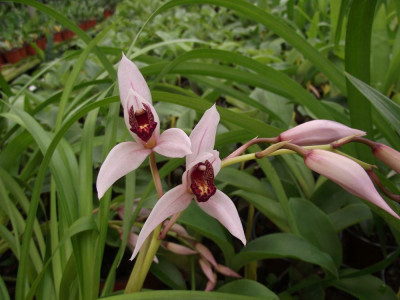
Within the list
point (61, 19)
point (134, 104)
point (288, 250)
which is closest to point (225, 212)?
point (134, 104)

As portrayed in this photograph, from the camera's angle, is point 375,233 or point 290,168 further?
point 375,233


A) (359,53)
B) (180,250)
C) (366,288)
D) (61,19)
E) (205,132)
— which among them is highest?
(61,19)

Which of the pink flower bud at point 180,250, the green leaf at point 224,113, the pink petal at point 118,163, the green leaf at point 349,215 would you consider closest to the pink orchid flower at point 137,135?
the pink petal at point 118,163

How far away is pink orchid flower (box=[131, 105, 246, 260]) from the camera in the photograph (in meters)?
0.37

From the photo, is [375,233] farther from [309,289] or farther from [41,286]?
[41,286]

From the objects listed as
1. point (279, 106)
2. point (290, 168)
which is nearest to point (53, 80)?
point (279, 106)

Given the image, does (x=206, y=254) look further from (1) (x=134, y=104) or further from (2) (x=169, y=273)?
(1) (x=134, y=104)

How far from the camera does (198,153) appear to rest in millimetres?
386

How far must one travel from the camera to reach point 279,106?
0.96 meters

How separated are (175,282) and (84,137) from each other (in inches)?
13.0

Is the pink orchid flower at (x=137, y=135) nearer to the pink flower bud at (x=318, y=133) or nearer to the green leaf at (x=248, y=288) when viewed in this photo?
the pink flower bud at (x=318, y=133)

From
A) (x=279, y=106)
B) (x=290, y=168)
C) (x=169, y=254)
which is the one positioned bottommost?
(x=169, y=254)

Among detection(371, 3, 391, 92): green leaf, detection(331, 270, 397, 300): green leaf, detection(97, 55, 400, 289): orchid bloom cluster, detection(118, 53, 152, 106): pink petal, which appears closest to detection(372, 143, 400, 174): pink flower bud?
detection(97, 55, 400, 289): orchid bloom cluster

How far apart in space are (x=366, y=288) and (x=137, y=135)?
0.52 meters
